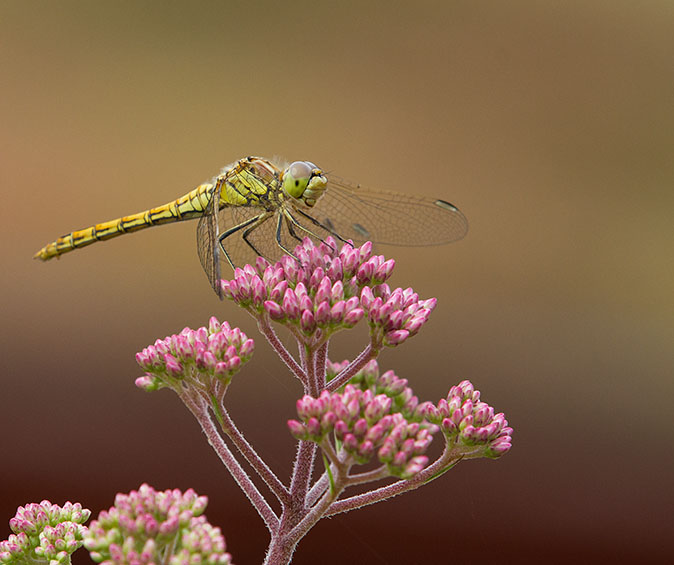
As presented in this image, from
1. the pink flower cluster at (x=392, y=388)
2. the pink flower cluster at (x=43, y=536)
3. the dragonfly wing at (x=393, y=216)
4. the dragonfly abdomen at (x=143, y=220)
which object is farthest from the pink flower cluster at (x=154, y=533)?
the dragonfly wing at (x=393, y=216)

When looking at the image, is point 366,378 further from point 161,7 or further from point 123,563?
point 161,7

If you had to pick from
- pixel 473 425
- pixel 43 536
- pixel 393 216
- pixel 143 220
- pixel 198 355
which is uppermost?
pixel 143 220

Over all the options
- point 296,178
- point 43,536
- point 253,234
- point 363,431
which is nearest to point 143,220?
point 253,234

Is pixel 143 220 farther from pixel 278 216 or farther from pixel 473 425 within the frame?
pixel 473 425

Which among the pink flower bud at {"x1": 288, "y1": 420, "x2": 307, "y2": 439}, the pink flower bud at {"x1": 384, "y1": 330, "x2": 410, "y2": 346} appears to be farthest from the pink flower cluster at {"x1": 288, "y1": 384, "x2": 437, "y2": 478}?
the pink flower bud at {"x1": 384, "y1": 330, "x2": 410, "y2": 346}

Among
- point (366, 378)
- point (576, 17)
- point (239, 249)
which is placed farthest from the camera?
point (576, 17)

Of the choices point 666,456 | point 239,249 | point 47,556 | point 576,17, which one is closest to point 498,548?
point 666,456
